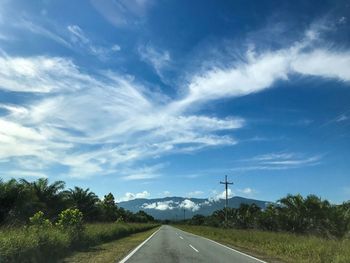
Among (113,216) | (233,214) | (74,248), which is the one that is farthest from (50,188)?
(233,214)

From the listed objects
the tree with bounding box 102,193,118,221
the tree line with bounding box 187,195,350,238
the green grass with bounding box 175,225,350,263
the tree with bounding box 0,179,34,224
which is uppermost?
the tree with bounding box 102,193,118,221

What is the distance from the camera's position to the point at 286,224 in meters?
45.7

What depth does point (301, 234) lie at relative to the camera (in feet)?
118

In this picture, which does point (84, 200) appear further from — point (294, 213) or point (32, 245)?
point (32, 245)

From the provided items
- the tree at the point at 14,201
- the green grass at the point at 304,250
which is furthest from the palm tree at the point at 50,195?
the green grass at the point at 304,250

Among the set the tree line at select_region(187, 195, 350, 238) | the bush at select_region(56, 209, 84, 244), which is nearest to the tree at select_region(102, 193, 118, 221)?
the tree line at select_region(187, 195, 350, 238)

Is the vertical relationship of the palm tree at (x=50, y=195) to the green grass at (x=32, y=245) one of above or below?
above

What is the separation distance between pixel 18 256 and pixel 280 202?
35.3 metres

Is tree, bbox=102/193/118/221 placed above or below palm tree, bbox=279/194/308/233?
above

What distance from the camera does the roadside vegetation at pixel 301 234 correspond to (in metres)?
19.3

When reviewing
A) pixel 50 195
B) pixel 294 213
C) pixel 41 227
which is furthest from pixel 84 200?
pixel 41 227

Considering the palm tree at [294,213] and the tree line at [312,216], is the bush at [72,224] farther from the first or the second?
the palm tree at [294,213]

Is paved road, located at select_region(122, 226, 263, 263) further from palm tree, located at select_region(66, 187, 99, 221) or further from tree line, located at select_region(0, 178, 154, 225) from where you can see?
palm tree, located at select_region(66, 187, 99, 221)

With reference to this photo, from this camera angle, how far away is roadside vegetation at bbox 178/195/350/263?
63.3 ft
